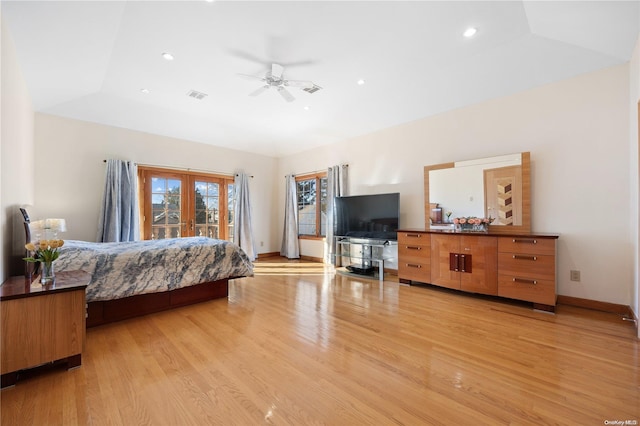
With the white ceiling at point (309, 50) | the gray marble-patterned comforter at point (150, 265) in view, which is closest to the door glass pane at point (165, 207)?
the white ceiling at point (309, 50)

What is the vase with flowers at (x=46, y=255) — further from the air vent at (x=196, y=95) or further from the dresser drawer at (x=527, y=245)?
the dresser drawer at (x=527, y=245)

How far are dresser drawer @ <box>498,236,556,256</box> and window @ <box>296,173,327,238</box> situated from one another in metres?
3.73

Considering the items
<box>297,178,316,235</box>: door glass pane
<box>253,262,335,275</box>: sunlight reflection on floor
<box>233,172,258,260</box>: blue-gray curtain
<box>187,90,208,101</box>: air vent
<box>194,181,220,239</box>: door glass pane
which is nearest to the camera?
<box>187,90,208,101</box>: air vent

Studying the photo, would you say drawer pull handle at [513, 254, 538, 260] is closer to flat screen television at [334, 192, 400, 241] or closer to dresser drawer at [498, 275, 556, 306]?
dresser drawer at [498, 275, 556, 306]

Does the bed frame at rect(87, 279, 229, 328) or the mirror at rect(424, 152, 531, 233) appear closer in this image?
the bed frame at rect(87, 279, 229, 328)

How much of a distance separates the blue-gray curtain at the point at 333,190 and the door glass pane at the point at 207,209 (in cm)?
260

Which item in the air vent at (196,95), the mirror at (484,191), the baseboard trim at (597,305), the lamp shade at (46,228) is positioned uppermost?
the air vent at (196,95)

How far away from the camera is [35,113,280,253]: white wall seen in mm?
4121

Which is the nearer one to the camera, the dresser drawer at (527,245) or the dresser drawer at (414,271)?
the dresser drawer at (527,245)

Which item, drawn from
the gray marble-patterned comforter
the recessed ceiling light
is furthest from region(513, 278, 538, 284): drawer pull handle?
the gray marble-patterned comforter

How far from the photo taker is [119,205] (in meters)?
4.62

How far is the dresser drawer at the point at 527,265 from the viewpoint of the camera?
2.93 m

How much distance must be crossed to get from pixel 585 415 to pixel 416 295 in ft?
7.26

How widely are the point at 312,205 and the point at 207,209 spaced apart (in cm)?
242
